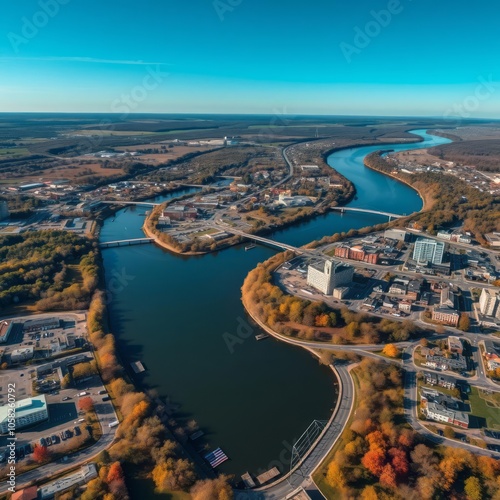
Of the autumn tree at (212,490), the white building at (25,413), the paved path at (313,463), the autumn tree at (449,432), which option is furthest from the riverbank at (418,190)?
the white building at (25,413)

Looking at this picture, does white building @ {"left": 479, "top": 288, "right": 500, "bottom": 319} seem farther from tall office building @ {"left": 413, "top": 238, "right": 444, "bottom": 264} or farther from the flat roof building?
tall office building @ {"left": 413, "top": 238, "right": 444, "bottom": 264}

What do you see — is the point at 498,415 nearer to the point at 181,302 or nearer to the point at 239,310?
the point at 239,310

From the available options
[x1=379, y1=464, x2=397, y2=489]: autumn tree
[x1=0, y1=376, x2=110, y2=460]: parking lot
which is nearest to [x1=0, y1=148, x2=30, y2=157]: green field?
[x1=0, y1=376, x2=110, y2=460]: parking lot

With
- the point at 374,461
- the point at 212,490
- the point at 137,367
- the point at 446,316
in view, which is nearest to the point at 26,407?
the point at 137,367

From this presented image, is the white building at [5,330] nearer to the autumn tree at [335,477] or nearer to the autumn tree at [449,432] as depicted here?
the autumn tree at [335,477]

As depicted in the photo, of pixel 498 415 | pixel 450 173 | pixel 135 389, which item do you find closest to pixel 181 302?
pixel 135 389
